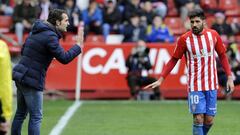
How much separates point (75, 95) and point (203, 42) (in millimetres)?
9358

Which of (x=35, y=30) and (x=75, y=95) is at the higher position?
(x=35, y=30)

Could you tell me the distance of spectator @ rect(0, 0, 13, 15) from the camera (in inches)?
859

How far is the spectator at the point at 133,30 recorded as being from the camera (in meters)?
20.1

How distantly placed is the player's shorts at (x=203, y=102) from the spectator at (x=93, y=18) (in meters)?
11.2

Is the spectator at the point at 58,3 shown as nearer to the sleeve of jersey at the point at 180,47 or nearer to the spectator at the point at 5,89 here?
the sleeve of jersey at the point at 180,47

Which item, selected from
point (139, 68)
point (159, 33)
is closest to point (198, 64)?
point (139, 68)

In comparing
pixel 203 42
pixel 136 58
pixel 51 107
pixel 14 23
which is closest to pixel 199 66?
pixel 203 42

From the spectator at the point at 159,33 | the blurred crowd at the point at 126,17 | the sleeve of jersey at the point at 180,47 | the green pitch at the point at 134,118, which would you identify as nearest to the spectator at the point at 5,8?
the blurred crowd at the point at 126,17

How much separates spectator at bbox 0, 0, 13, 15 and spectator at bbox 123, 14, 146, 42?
143 inches

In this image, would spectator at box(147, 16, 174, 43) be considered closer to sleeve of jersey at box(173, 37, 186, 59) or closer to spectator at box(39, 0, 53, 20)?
spectator at box(39, 0, 53, 20)

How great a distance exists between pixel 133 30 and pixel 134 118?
20.2 feet

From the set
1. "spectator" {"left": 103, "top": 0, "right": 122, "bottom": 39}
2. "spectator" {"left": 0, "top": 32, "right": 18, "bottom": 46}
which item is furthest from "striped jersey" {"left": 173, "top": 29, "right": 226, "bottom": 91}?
"spectator" {"left": 103, "top": 0, "right": 122, "bottom": 39}

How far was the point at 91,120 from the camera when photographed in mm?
14086

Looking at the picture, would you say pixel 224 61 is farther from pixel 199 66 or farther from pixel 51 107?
pixel 51 107
